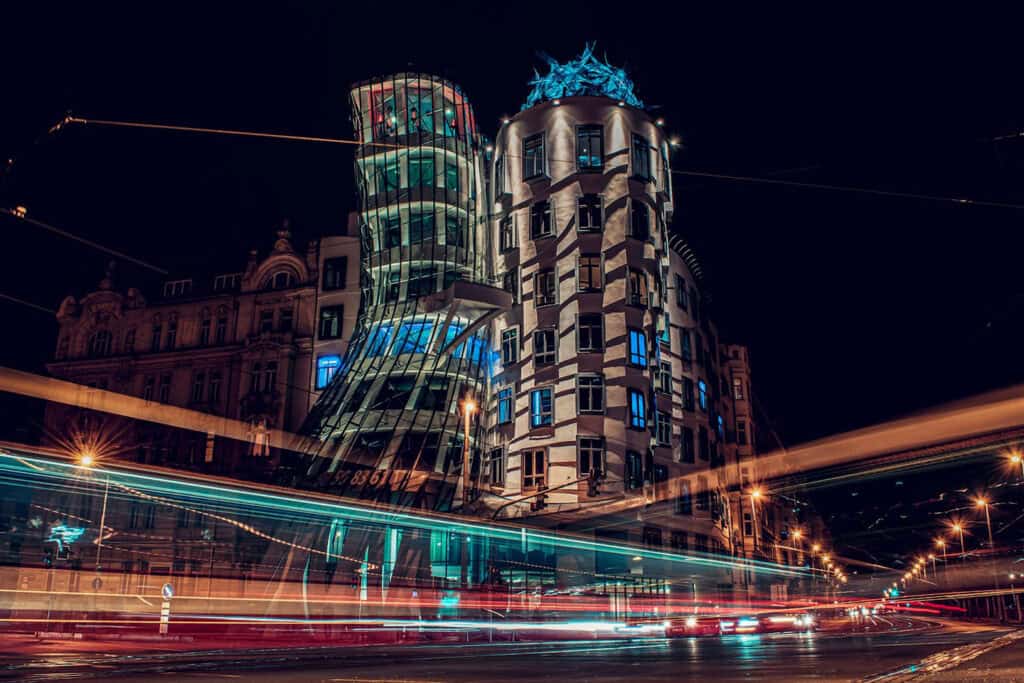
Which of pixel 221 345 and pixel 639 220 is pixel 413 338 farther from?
pixel 221 345

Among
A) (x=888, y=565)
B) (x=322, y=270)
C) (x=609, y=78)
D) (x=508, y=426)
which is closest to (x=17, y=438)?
(x=322, y=270)

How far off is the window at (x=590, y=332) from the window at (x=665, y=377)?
5.55m

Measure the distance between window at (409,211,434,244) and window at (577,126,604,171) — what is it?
46.0 ft

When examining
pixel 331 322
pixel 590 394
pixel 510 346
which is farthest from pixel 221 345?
pixel 590 394

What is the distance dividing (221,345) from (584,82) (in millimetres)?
31926

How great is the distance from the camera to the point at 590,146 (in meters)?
46.6

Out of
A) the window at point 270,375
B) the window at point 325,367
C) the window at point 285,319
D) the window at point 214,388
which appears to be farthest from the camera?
the window at point 285,319

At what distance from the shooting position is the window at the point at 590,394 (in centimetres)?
4209

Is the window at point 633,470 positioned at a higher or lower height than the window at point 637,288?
lower

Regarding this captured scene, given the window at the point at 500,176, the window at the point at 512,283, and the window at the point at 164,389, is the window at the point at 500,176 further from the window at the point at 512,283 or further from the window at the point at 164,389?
the window at the point at 164,389

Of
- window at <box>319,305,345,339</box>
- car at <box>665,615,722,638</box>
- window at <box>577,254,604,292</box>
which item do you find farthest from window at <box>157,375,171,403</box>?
car at <box>665,615,722,638</box>

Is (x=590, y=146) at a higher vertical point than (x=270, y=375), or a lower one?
higher


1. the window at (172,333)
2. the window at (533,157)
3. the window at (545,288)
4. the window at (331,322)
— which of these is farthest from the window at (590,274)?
the window at (172,333)

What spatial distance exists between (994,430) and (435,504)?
2465 cm
